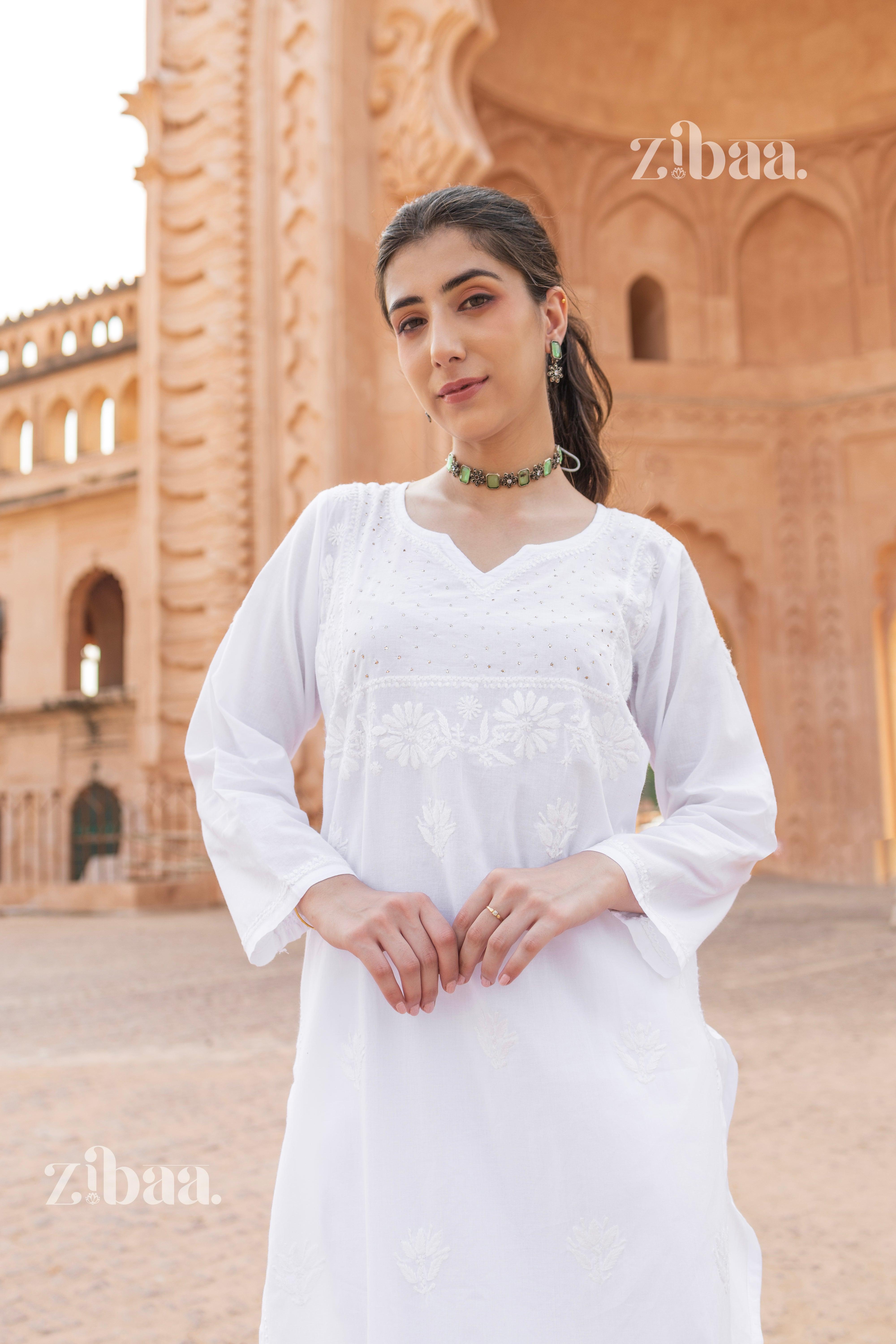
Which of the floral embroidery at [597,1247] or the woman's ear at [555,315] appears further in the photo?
the woman's ear at [555,315]

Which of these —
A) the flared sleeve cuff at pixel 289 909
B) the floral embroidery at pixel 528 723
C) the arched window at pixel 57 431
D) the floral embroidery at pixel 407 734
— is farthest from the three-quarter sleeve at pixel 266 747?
the arched window at pixel 57 431

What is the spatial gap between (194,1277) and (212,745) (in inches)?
55.9

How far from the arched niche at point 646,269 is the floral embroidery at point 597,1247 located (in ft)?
44.0

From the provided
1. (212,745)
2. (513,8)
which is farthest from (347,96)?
(212,745)

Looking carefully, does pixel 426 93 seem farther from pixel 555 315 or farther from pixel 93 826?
pixel 93 826

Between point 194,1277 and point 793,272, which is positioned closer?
point 194,1277

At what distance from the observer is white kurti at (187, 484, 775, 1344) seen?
42.8 inches

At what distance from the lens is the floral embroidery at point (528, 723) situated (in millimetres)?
1154

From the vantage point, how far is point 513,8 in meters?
12.4

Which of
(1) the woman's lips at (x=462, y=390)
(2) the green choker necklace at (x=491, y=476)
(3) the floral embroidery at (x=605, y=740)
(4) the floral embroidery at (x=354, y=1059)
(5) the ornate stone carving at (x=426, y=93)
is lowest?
(4) the floral embroidery at (x=354, y=1059)

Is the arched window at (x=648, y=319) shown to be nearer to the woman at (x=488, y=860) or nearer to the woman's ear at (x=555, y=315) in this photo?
the woman's ear at (x=555, y=315)

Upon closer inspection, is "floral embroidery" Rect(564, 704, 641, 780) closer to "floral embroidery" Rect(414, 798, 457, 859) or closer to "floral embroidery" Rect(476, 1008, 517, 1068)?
"floral embroidery" Rect(414, 798, 457, 859)

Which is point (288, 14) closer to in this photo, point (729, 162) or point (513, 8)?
point (513, 8)

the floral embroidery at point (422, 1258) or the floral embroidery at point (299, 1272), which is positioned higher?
the floral embroidery at point (422, 1258)
